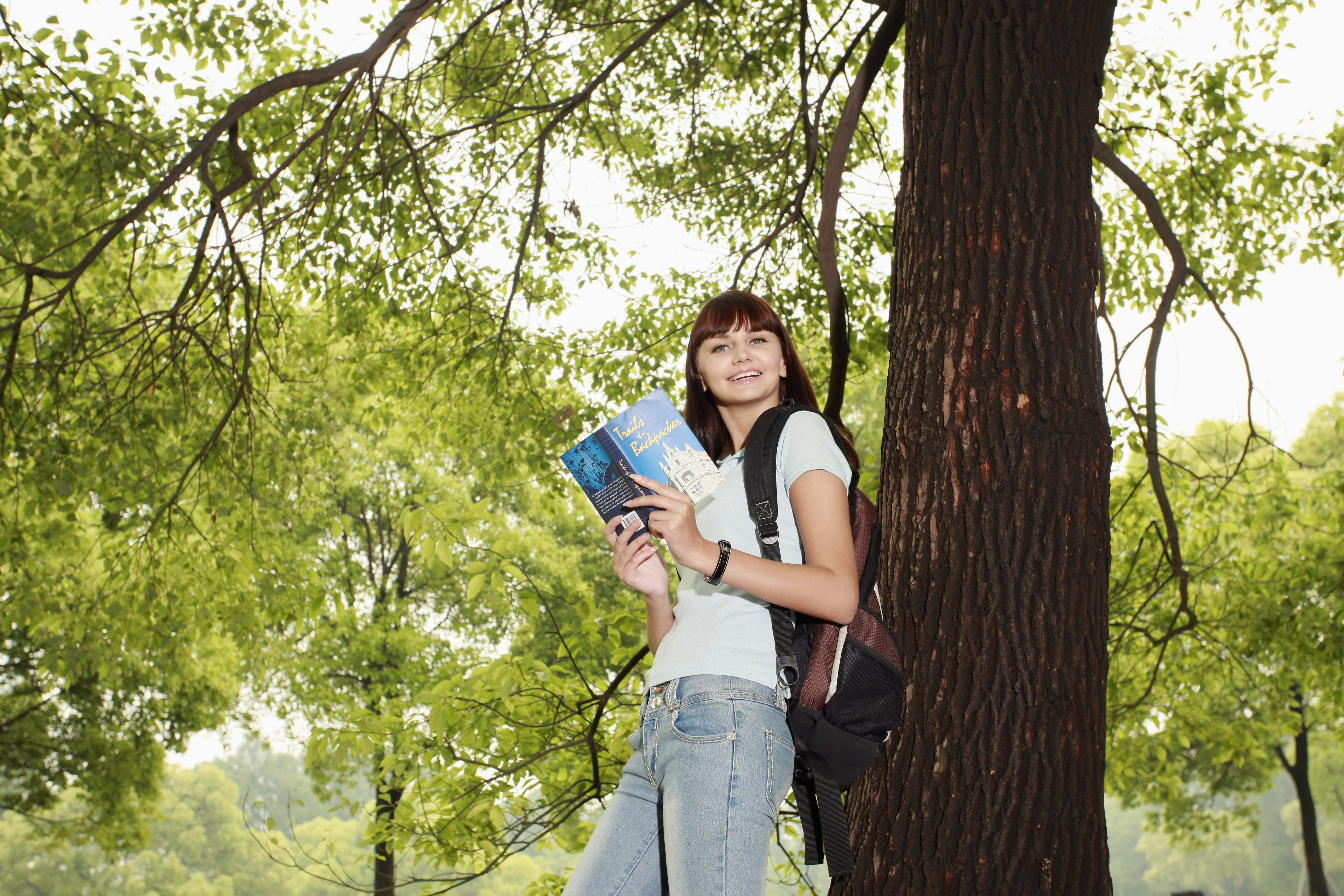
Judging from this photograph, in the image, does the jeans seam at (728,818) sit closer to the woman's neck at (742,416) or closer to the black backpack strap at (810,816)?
the black backpack strap at (810,816)

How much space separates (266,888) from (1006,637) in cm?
3125

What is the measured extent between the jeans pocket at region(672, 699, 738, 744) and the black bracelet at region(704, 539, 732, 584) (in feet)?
0.78

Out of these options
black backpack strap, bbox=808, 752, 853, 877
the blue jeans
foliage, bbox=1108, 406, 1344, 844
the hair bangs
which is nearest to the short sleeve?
the hair bangs

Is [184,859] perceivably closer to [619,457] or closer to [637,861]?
[637,861]

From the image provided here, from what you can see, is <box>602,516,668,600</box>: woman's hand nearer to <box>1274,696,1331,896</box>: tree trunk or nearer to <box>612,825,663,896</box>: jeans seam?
<box>612,825,663,896</box>: jeans seam

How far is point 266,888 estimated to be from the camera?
89.9ft

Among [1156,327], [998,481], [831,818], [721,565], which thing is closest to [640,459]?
[721,565]

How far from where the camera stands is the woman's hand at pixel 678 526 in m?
1.75

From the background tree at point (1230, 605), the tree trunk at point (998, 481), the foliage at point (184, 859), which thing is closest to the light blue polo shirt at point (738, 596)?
the tree trunk at point (998, 481)

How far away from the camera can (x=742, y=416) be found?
221 centimetres

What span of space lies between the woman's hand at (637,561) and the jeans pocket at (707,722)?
274 mm

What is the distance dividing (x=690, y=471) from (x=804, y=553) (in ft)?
0.96

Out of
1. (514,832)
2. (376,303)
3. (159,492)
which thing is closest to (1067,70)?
(514,832)

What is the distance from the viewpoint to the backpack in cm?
182
